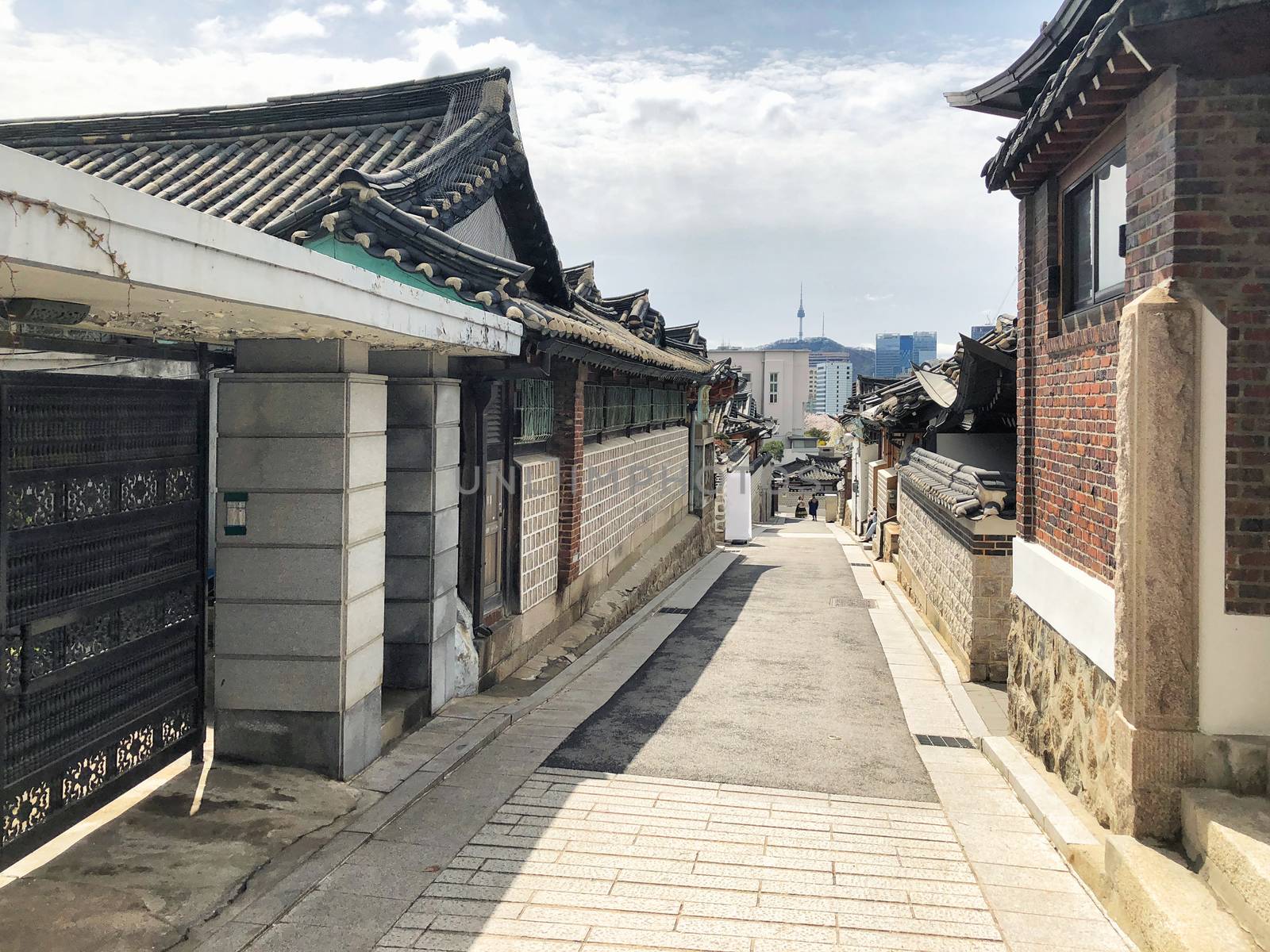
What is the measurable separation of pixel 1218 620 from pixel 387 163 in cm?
880

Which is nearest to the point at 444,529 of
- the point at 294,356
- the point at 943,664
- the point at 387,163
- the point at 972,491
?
the point at 294,356

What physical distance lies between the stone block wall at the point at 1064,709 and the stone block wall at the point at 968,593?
99.0 inches

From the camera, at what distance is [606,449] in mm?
15180

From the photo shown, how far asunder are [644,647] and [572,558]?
156 cm

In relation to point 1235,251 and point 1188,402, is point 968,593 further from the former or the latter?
point 1235,251

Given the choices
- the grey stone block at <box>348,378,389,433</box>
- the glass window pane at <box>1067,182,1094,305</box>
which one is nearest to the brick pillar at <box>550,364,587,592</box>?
the grey stone block at <box>348,378,389,433</box>

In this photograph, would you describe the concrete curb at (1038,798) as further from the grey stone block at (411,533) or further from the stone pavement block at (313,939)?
the grey stone block at (411,533)

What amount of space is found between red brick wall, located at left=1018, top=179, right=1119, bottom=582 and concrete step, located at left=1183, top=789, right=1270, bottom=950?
1546 millimetres

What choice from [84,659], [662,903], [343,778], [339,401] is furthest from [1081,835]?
[84,659]

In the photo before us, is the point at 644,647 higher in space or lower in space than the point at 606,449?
lower

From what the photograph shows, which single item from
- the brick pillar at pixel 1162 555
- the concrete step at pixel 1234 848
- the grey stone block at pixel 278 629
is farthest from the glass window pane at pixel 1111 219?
the grey stone block at pixel 278 629

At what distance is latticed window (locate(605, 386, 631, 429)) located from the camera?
15820mm

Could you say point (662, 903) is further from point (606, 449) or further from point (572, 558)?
point (606, 449)

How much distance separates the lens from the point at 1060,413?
7.24 metres
